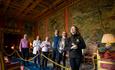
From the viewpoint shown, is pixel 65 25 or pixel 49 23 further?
pixel 49 23

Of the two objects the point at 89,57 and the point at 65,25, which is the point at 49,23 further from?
the point at 89,57

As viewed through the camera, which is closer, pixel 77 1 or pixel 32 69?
pixel 32 69

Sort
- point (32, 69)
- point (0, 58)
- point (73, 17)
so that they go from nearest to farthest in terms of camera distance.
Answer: point (0, 58)
point (32, 69)
point (73, 17)

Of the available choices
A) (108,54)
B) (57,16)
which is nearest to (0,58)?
(108,54)

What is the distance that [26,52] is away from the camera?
6871 mm

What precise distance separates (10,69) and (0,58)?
8.91 feet

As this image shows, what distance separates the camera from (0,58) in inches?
99.0

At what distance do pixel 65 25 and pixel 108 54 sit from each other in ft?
13.0

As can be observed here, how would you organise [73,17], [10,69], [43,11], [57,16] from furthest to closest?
[43,11] < [57,16] < [73,17] < [10,69]

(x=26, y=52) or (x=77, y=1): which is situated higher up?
(x=77, y=1)

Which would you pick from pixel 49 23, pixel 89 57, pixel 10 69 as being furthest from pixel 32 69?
pixel 49 23

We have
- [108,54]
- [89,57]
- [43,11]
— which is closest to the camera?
[108,54]

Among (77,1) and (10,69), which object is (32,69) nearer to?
(10,69)

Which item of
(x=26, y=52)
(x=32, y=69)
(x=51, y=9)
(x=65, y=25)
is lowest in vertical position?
(x=32, y=69)
